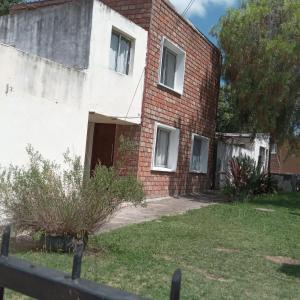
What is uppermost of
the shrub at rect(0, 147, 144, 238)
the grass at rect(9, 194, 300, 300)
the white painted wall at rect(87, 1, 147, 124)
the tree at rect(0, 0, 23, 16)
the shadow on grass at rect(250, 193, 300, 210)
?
the tree at rect(0, 0, 23, 16)

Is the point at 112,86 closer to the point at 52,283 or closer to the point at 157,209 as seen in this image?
the point at 157,209

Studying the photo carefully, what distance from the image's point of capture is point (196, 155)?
19422mm

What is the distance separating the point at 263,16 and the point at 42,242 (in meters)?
12.4

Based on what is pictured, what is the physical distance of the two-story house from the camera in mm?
9992

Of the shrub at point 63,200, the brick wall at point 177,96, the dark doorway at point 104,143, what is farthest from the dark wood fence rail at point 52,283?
the dark doorway at point 104,143

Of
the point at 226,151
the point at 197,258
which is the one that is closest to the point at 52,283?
the point at 197,258

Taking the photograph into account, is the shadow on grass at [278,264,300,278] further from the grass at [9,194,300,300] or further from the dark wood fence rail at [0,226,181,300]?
the dark wood fence rail at [0,226,181,300]

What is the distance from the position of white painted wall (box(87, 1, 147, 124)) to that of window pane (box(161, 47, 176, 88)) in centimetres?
176

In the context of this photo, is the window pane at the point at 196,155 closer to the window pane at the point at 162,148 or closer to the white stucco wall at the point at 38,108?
the window pane at the point at 162,148

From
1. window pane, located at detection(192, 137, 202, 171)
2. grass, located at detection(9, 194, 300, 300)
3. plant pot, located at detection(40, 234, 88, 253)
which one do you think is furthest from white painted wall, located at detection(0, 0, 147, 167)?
window pane, located at detection(192, 137, 202, 171)

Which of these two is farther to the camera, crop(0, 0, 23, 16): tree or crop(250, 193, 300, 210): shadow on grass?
crop(0, 0, 23, 16): tree

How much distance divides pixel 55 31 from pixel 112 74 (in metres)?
1.81

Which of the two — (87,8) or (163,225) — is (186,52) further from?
(163,225)

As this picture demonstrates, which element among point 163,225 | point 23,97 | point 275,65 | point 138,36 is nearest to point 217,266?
point 163,225
